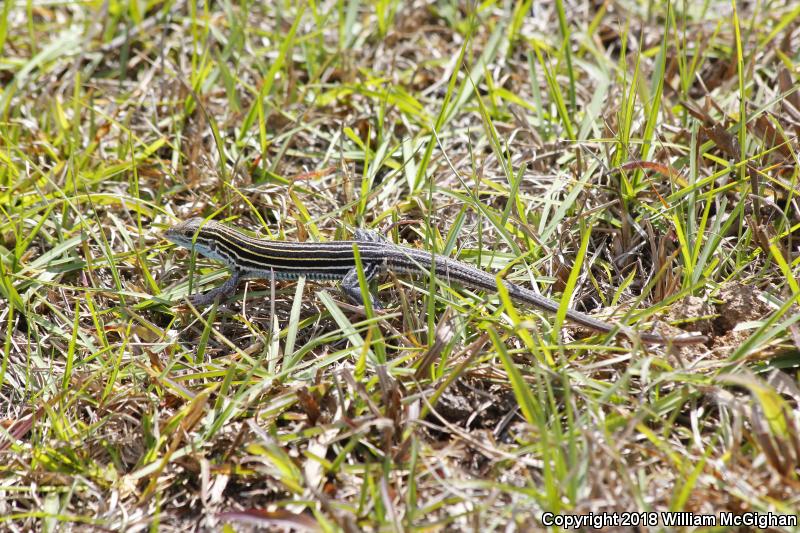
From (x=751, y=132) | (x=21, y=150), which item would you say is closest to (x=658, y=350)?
(x=751, y=132)

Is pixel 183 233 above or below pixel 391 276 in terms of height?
below

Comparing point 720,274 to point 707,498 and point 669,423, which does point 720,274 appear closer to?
point 669,423

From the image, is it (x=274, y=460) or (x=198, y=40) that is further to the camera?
(x=198, y=40)

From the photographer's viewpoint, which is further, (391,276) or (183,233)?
(183,233)

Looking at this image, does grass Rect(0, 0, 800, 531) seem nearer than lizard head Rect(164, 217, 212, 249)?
Yes

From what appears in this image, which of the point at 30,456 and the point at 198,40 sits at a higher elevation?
the point at 198,40

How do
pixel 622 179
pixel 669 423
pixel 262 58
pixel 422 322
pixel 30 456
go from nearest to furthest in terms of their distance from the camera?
pixel 669 423 < pixel 30 456 < pixel 422 322 < pixel 622 179 < pixel 262 58

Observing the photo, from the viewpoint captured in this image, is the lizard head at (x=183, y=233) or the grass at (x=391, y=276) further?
the lizard head at (x=183, y=233)

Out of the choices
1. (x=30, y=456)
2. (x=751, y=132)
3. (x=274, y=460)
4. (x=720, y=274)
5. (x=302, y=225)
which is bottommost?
(x=30, y=456)
